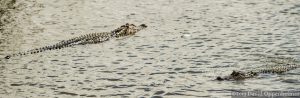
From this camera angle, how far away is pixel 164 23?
2188 cm

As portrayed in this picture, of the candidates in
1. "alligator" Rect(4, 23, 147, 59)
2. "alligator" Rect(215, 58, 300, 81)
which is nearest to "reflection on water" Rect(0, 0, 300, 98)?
"alligator" Rect(215, 58, 300, 81)

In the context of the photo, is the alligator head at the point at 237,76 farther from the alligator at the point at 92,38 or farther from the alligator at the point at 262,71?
the alligator at the point at 92,38

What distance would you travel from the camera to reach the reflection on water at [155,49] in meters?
13.2

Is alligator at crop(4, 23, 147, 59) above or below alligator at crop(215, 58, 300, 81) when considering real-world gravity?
above

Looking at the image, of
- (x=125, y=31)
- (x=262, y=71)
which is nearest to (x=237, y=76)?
(x=262, y=71)

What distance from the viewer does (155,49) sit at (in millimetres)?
17406

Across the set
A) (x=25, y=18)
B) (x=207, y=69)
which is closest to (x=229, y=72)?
(x=207, y=69)

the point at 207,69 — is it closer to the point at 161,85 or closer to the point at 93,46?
the point at 161,85

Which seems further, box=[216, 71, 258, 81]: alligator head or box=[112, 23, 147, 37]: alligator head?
box=[112, 23, 147, 37]: alligator head

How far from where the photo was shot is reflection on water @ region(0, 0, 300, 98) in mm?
13227

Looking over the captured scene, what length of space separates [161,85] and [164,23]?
29.3 ft

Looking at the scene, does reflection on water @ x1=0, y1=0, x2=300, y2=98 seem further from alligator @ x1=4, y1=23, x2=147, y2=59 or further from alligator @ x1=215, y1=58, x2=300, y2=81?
alligator @ x1=4, y1=23, x2=147, y2=59

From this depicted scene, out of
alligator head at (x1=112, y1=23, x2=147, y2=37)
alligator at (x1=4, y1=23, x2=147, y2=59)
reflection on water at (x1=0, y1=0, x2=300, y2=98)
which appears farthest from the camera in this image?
alligator head at (x1=112, y1=23, x2=147, y2=37)

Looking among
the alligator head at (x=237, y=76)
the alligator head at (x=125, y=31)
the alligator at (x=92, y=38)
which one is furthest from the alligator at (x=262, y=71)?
the alligator head at (x=125, y=31)
